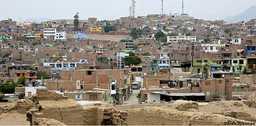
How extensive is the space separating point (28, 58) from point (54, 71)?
624 inches

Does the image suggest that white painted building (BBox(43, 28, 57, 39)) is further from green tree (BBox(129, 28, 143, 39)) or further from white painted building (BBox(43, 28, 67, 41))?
green tree (BBox(129, 28, 143, 39))

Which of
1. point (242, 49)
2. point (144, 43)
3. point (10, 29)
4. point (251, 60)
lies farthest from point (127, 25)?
point (251, 60)

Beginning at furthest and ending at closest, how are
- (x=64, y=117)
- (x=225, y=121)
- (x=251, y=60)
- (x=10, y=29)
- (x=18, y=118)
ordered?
(x=10, y=29) < (x=251, y=60) < (x=18, y=118) < (x=64, y=117) < (x=225, y=121)

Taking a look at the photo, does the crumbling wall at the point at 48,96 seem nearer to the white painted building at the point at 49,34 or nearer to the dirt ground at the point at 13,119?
the dirt ground at the point at 13,119

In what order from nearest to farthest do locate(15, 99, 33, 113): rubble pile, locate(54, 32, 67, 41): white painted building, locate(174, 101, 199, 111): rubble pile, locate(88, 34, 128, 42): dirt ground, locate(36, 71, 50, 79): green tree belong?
locate(174, 101, 199, 111): rubble pile, locate(15, 99, 33, 113): rubble pile, locate(36, 71, 50, 79): green tree, locate(54, 32, 67, 41): white painted building, locate(88, 34, 128, 42): dirt ground

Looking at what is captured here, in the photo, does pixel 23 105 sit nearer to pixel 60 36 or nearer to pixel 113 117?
pixel 113 117

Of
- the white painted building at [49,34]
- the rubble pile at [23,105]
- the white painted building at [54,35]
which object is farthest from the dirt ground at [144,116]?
the white painted building at [49,34]

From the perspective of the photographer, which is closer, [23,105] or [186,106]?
[186,106]

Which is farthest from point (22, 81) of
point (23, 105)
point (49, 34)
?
point (49, 34)

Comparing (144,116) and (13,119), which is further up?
(144,116)

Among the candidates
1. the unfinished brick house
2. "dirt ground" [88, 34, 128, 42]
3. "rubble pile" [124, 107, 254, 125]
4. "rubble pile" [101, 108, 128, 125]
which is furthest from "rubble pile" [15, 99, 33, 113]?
"dirt ground" [88, 34, 128, 42]

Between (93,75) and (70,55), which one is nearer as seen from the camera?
(93,75)

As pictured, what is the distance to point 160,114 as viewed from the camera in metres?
15.3

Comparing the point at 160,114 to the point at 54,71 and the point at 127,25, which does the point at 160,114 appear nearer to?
the point at 54,71
